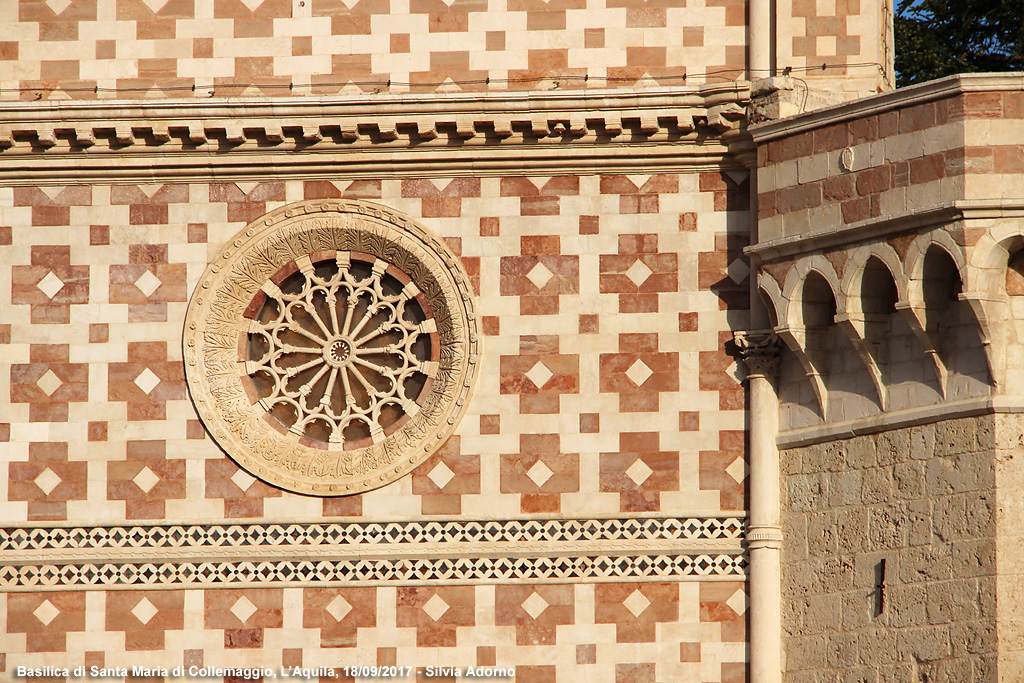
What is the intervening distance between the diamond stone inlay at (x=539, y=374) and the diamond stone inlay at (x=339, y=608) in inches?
97.0

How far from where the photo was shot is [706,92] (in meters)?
16.1

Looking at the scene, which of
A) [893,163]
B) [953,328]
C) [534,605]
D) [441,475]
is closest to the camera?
[953,328]

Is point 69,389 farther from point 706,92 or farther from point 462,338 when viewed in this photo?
point 706,92

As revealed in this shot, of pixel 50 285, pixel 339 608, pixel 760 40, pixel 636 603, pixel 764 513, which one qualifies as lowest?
pixel 339 608

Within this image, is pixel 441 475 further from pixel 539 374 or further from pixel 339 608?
pixel 339 608

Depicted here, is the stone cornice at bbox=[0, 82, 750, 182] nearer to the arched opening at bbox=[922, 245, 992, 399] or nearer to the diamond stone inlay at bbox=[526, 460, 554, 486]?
the arched opening at bbox=[922, 245, 992, 399]

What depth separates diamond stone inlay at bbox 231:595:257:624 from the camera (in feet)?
52.1

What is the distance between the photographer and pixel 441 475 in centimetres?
1605

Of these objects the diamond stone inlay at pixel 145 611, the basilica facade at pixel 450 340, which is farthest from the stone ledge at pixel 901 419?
the diamond stone inlay at pixel 145 611

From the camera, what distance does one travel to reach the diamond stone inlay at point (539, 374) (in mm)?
16125

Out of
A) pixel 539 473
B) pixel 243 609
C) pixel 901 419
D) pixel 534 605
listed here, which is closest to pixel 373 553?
pixel 243 609

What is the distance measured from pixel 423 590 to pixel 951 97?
5.91 meters

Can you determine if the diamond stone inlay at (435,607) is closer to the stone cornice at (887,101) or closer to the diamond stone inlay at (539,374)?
the diamond stone inlay at (539,374)

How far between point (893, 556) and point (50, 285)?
7.61 m
